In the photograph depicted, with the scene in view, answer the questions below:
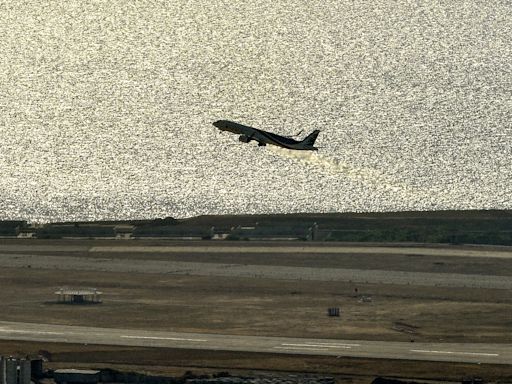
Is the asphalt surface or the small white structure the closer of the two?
the small white structure

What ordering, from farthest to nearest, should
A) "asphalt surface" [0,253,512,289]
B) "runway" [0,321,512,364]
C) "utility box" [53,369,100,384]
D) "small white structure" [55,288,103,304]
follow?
"asphalt surface" [0,253,512,289]
"small white structure" [55,288,103,304]
"runway" [0,321,512,364]
"utility box" [53,369,100,384]

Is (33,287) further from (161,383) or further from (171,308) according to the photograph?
(161,383)

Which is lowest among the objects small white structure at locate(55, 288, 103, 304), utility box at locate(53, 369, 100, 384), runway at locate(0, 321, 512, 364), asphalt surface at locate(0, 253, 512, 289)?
utility box at locate(53, 369, 100, 384)

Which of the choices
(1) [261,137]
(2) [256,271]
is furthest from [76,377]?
(2) [256,271]

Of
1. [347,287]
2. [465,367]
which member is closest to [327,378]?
[465,367]

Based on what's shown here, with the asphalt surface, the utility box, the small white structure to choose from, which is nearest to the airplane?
the asphalt surface

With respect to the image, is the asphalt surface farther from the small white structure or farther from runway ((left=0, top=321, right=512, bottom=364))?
runway ((left=0, top=321, right=512, bottom=364))

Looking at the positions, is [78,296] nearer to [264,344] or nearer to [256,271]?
[256,271]

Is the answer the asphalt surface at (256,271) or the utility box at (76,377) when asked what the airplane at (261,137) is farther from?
the utility box at (76,377)
